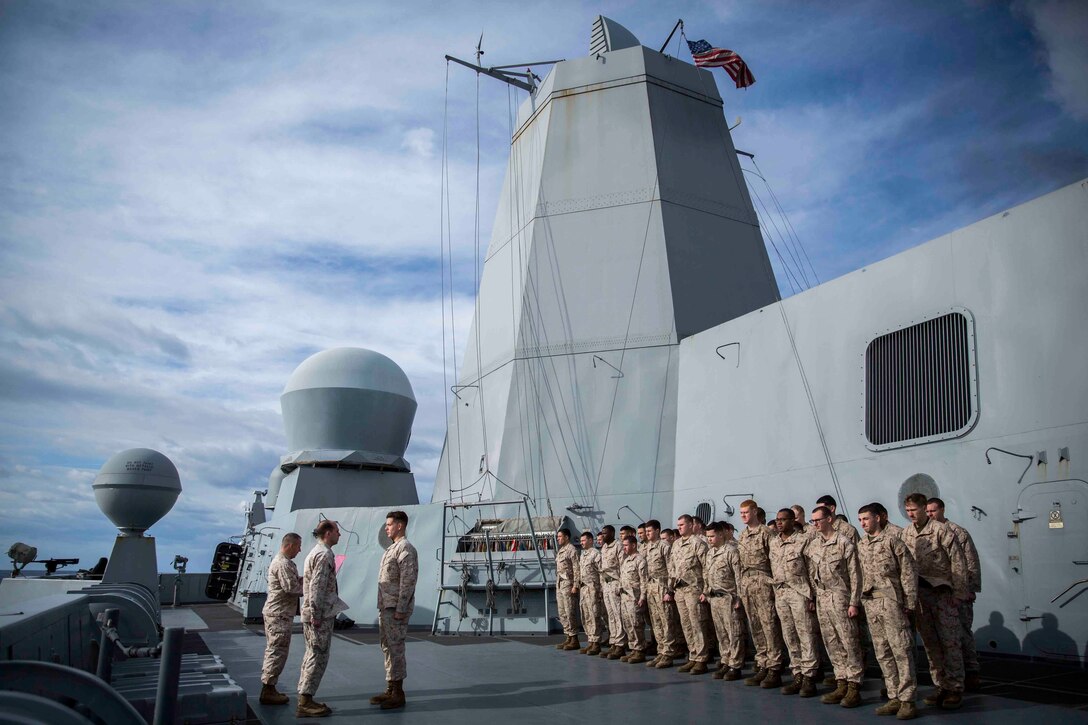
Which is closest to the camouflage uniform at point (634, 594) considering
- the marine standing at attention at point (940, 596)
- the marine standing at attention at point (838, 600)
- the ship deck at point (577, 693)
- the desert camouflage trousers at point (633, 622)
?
the desert camouflage trousers at point (633, 622)

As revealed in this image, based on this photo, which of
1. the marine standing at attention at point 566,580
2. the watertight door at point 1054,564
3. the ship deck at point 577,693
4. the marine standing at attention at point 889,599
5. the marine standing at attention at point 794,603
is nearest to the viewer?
the ship deck at point 577,693

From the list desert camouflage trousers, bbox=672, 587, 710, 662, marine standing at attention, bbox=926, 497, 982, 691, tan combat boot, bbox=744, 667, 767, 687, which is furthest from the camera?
desert camouflage trousers, bbox=672, 587, 710, 662

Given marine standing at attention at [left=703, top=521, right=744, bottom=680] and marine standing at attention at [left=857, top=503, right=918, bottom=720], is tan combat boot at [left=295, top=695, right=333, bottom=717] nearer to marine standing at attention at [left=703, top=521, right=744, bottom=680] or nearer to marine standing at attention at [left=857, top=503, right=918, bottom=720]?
marine standing at attention at [left=703, top=521, right=744, bottom=680]

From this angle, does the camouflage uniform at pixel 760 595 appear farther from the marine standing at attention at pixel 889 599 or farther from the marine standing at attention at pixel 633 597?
→ the marine standing at attention at pixel 633 597

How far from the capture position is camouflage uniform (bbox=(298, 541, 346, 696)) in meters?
5.02

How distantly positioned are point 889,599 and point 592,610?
3931 mm

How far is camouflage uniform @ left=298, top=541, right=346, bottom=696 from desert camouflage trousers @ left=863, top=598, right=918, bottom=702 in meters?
3.56

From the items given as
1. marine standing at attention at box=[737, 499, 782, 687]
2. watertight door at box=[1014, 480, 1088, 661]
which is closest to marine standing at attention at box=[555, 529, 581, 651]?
marine standing at attention at box=[737, 499, 782, 687]

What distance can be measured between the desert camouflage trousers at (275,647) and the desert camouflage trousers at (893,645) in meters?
3.96

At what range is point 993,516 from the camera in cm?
621

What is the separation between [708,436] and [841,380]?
2180mm

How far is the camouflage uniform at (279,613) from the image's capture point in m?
5.33

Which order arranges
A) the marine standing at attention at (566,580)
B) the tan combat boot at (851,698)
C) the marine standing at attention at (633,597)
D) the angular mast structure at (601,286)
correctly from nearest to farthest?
the tan combat boot at (851,698) < the marine standing at attention at (633,597) < the marine standing at attention at (566,580) < the angular mast structure at (601,286)

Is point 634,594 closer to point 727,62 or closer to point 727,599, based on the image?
point 727,599
